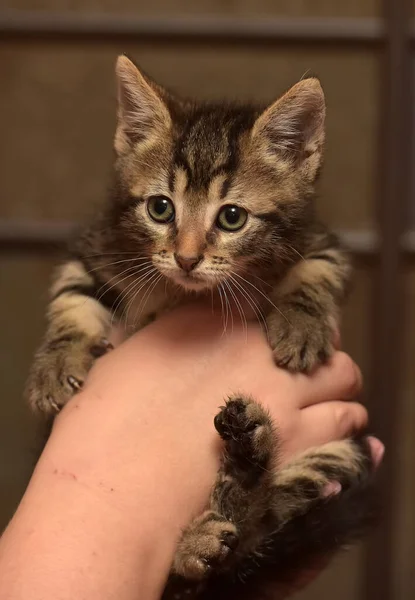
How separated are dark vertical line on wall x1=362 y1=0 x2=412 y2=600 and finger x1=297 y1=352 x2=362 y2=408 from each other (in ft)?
2.47

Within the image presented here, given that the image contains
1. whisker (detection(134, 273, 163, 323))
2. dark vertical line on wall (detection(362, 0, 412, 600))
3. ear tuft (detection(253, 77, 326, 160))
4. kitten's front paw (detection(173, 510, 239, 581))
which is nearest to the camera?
kitten's front paw (detection(173, 510, 239, 581))

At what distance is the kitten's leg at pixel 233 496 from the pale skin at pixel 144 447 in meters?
0.02

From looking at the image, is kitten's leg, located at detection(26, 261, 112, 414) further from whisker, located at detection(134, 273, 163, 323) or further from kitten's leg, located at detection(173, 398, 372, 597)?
kitten's leg, located at detection(173, 398, 372, 597)

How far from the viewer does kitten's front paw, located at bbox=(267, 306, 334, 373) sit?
3.51 ft

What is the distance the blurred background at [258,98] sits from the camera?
1839 millimetres

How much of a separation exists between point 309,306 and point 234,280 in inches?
5.9

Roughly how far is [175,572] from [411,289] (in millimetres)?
1220

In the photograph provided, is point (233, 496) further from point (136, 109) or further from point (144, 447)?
point (136, 109)

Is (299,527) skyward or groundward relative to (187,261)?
groundward

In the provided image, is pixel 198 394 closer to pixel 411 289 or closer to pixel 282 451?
pixel 282 451

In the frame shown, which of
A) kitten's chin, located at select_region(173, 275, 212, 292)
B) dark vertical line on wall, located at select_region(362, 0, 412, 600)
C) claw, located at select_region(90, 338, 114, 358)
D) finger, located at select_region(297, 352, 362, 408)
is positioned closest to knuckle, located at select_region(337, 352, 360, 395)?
finger, located at select_region(297, 352, 362, 408)

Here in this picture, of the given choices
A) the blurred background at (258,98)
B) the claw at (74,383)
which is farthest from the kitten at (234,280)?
the blurred background at (258,98)

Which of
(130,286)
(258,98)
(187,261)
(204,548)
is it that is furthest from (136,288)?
(258,98)

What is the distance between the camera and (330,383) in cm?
Result: 113
